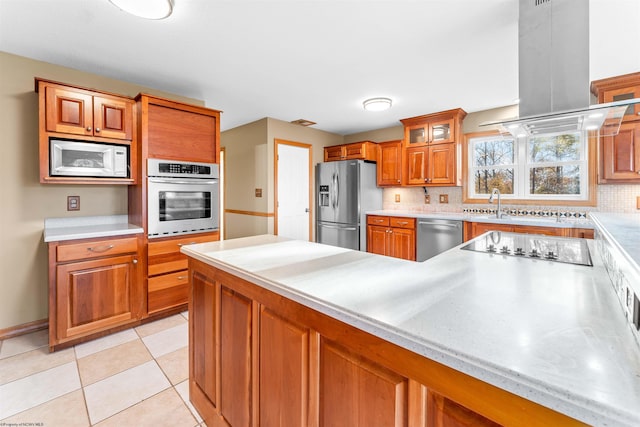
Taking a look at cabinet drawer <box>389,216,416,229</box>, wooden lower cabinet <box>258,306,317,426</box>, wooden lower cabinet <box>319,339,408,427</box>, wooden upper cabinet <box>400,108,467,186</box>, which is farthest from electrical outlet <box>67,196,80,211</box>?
wooden upper cabinet <box>400,108,467,186</box>

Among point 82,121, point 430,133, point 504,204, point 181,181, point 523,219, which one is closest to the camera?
point 82,121

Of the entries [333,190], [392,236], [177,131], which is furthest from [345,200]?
[177,131]

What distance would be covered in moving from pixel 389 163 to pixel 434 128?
0.85 meters

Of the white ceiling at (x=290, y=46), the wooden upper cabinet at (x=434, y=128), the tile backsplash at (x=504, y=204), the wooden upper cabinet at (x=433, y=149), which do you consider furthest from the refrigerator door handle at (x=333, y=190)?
the white ceiling at (x=290, y=46)

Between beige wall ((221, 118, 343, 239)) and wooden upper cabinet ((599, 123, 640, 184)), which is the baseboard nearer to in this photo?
beige wall ((221, 118, 343, 239))

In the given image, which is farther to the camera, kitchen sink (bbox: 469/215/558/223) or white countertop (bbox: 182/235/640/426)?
kitchen sink (bbox: 469/215/558/223)

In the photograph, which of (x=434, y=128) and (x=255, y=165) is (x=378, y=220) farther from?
(x=255, y=165)

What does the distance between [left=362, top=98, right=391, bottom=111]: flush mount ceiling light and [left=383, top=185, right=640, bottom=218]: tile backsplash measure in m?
1.59

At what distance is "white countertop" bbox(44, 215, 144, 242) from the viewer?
2297 millimetres

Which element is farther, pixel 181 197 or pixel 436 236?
pixel 436 236

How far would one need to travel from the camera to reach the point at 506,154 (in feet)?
12.9

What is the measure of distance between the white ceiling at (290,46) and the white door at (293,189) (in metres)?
1.24

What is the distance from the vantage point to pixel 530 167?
12.3 feet

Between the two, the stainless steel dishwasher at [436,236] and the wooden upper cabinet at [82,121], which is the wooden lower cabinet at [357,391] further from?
the stainless steel dishwasher at [436,236]
